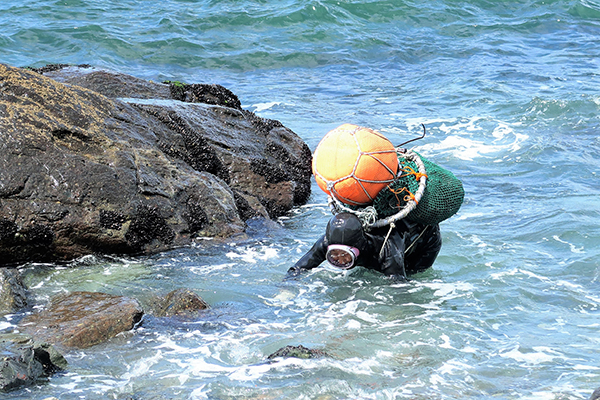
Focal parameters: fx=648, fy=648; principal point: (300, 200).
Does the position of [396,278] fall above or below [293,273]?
above

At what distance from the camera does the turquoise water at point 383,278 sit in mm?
5000

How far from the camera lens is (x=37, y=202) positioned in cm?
715

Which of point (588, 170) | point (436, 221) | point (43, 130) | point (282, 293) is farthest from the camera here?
point (588, 170)

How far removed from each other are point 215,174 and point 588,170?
22.5ft

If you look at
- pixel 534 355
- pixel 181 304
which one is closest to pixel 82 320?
pixel 181 304

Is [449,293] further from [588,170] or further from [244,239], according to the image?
[588,170]

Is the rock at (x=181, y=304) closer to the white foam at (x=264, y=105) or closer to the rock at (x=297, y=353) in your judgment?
the rock at (x=297, y=353)

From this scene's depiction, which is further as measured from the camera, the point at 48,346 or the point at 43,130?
the point at 43,130

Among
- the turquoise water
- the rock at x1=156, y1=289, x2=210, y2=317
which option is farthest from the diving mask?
the rock at x1=156, y1=289, x2=210, y2=317

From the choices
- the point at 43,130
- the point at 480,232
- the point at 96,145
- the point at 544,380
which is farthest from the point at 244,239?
the point at 544,380

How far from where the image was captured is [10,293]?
5992mm

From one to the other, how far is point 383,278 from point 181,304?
2088mm

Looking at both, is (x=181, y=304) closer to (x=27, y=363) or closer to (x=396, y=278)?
(x=27, y=363)

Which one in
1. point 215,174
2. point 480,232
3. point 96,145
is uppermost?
point 96,145
